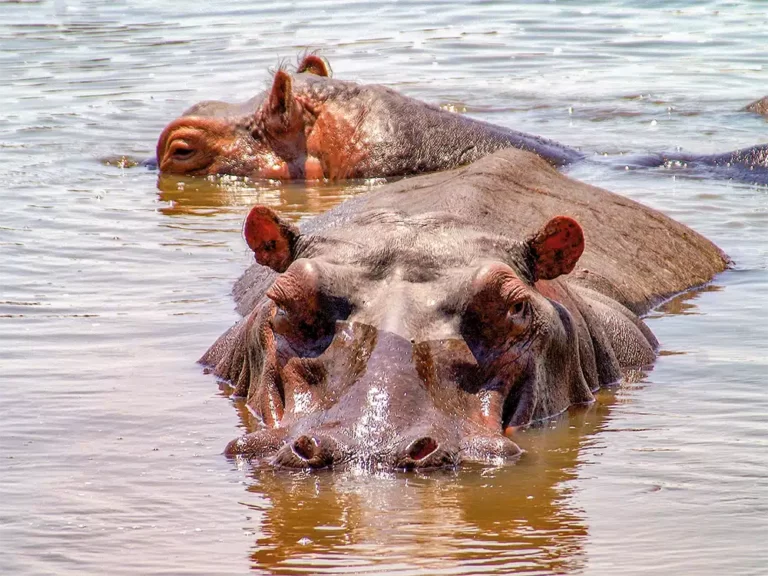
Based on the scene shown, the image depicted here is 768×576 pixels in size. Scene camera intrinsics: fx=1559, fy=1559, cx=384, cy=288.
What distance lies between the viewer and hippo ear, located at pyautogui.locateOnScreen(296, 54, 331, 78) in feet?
47.9

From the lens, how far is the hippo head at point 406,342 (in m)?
4.99

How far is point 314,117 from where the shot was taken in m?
13.6

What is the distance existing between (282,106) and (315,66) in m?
1.57

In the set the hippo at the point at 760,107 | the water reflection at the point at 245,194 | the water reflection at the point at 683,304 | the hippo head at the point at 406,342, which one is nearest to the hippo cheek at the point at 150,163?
the water reflection at the point at 245,194

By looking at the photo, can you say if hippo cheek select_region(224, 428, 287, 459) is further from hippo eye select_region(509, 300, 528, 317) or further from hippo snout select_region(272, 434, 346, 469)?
hippo eye select_region(509, 300, 528, 317)

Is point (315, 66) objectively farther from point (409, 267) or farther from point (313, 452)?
point (313, 452)

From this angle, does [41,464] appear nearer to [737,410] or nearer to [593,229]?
[737,410]

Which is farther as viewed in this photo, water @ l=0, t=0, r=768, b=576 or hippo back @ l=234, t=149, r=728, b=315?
hippo back @ l=234, t=149, r=728, b=315

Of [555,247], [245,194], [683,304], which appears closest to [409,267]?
[555,247]

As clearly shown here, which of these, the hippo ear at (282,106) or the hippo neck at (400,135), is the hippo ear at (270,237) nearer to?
the hippo ear at (282,106)

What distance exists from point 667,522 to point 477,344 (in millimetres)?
1076

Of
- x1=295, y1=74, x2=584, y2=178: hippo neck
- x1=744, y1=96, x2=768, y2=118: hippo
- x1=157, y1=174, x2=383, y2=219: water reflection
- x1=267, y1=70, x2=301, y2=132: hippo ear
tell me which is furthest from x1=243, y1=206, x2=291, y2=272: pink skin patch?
x1=744, y1=96, x2=768, y2=118: hippo

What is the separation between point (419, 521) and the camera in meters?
4.63

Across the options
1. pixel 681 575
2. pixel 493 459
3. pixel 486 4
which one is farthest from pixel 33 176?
pixel 486 4
